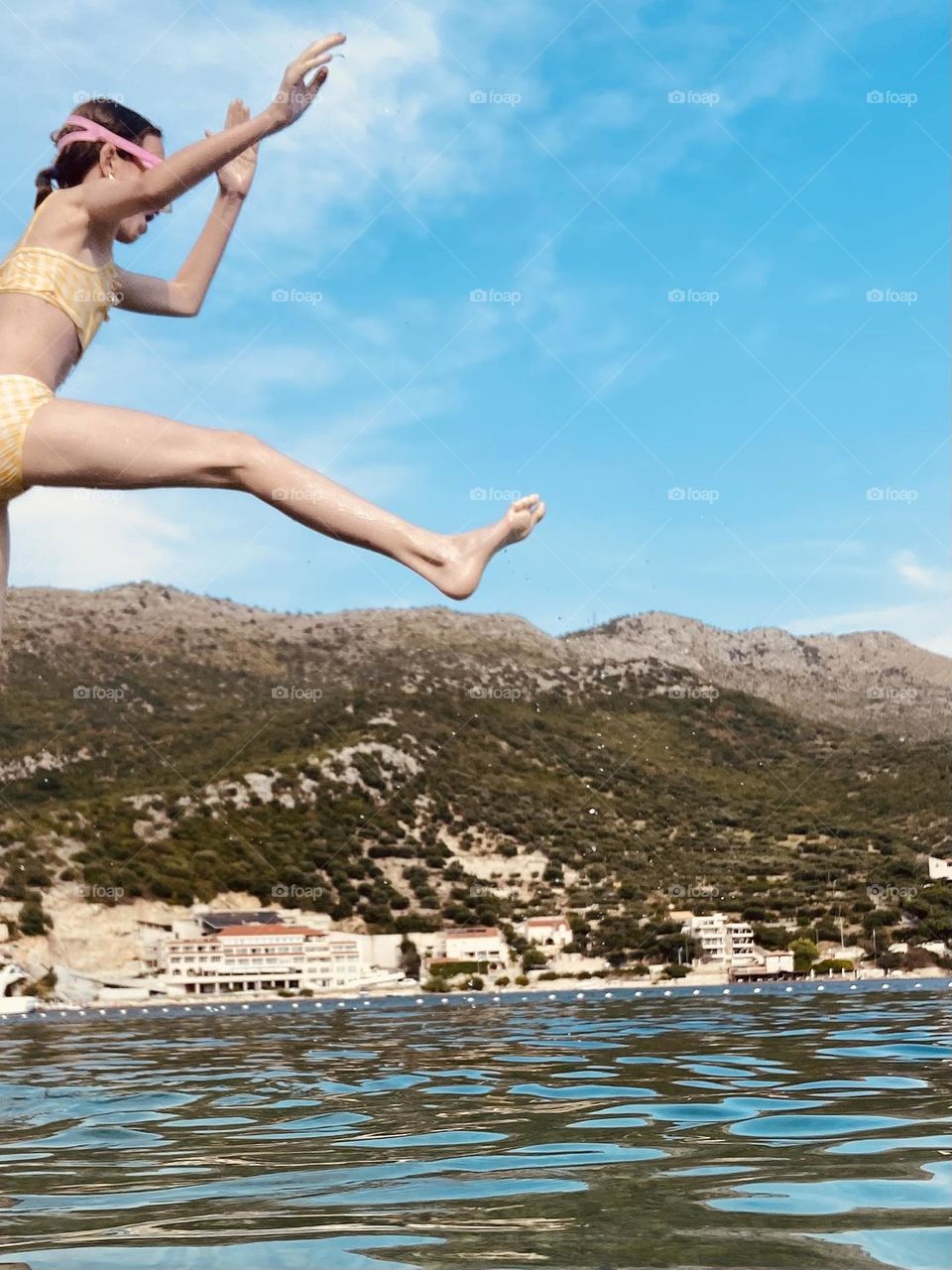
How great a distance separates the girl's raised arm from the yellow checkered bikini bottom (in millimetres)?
558

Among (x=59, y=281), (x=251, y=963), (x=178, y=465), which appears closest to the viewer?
(x=178, y=465)

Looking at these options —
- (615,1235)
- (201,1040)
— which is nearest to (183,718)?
(201,1040)

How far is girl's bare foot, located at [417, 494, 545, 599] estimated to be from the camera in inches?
137

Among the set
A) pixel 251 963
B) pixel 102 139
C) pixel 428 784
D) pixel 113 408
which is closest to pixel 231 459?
pixel 113 408

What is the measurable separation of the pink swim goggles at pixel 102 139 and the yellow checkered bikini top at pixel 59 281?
24cm

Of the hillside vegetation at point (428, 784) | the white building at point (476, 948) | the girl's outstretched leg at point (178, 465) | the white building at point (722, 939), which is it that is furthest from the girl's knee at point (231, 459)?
the white building at point (476, 948)

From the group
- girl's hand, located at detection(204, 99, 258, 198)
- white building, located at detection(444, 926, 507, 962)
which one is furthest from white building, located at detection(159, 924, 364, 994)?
girl's hand, located at detection(204, 99, 258, 198)

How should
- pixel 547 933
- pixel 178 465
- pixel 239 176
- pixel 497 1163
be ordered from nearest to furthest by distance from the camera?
pixel 178 465, pixel 239 176, pixel 497 1163, pixel 547 933

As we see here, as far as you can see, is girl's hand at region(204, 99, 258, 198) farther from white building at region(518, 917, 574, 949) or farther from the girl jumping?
white building at region(518, 917, 574, 949)

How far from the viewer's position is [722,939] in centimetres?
5594

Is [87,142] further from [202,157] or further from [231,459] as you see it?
[231,459]

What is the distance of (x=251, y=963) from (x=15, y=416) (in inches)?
2071

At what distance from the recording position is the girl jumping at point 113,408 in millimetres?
3293

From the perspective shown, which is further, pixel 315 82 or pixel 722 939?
pixel 722 939
